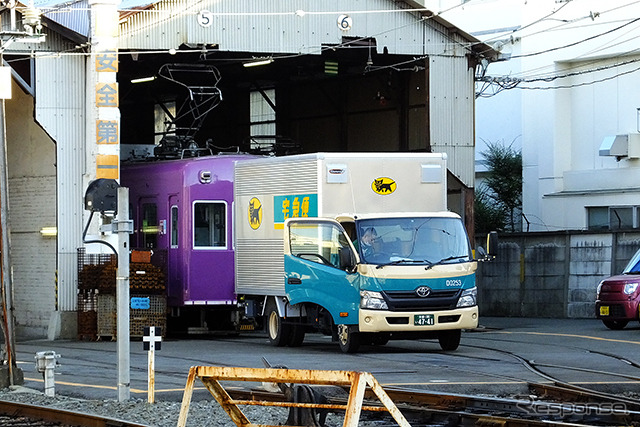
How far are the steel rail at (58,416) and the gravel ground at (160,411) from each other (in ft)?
1.58

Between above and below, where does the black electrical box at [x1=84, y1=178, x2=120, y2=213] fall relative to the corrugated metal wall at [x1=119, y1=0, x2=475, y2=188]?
below

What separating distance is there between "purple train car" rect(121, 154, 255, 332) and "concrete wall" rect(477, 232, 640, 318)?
8480mm

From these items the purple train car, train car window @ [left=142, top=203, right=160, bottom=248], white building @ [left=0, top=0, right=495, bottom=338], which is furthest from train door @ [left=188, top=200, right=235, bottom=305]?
white building @ [left=0, top=0, right=495, bottom=338]

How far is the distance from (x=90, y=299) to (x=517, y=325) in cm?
945

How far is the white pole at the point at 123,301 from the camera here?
47.9 feet

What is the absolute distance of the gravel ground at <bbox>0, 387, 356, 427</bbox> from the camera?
13336 mm

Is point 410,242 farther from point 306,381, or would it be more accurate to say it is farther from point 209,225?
point 306,381

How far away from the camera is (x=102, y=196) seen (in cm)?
1523

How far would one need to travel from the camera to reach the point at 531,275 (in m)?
31.6

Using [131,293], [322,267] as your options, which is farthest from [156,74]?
[322,267]

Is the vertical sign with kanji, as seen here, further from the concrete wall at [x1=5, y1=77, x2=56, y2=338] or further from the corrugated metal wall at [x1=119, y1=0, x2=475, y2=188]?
the concrete wall at [x1=5, y1=77, x2=56, y2=338]

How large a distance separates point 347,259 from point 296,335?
3.00 m

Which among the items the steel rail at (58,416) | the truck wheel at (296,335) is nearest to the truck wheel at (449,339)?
the truck wheel at (296,335)

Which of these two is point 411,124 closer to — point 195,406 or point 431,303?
point 431,303
